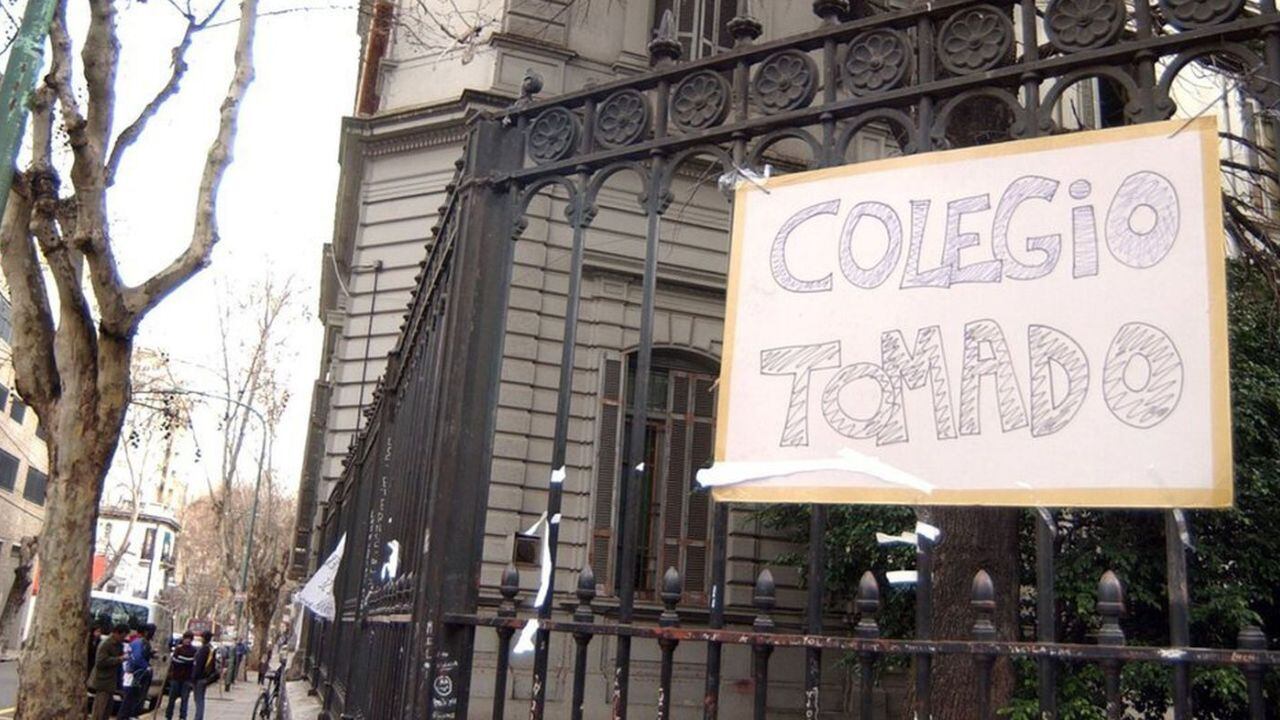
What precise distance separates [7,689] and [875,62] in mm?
26865

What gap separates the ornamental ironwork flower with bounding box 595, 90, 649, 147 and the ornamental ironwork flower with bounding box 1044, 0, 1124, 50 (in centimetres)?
118

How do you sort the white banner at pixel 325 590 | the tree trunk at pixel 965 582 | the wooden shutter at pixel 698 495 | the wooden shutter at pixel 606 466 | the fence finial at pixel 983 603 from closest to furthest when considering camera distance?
1. the fence finial at pixel 983 603
2. the tree trunk at pixel 965 582
3. the white banner at pixel 325 590
4. the wooden shutter at pixel 606 466
5. the wooden shutter at pixel 698 495

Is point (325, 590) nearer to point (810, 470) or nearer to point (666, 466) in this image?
point (666, 466)

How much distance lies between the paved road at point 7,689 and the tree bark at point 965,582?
12344 mm

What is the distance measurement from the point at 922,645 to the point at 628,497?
107cm

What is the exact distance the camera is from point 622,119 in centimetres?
344

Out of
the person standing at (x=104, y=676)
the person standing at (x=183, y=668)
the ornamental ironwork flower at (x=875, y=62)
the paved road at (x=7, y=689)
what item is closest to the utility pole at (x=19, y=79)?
the ornamental ironwork flower at (x=875, y=62)

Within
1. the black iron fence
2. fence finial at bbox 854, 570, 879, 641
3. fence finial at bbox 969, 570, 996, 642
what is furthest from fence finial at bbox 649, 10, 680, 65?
fence finial at bbox 969, 570, 996, 642

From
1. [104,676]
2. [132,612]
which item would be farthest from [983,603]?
[132,612]

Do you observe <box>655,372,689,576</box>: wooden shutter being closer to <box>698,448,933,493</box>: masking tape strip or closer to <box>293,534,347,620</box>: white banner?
<box>293,534,347,620</box>: white banner

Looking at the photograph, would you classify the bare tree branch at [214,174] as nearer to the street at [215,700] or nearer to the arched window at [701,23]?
the arched window at [701,23]

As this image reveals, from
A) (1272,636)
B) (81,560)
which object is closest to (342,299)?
(81,560)

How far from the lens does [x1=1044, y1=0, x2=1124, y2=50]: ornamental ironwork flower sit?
2.63m

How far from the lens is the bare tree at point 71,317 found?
27.0 ft
